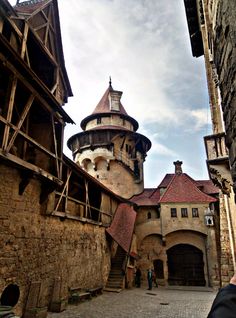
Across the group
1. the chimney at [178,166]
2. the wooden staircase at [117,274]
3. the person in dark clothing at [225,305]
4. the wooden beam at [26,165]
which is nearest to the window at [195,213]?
the chimney at [178,166]

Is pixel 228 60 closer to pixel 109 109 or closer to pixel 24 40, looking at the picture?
pixel 24 40

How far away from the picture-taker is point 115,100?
2867 cm

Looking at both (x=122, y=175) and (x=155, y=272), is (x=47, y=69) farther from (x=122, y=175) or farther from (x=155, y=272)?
(x=155, y=272)

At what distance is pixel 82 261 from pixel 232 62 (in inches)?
499

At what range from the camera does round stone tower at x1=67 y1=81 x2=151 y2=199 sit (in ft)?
83.5

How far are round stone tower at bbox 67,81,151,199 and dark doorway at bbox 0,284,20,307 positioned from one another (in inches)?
701

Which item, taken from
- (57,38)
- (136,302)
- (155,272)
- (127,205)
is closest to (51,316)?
(136,302)

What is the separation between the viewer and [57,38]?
1095 cm

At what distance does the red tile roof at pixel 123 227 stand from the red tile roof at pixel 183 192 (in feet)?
13.3

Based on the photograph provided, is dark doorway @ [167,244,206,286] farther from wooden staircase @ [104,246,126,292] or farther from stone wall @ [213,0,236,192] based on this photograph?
stone wall @ [213,0,236,192]

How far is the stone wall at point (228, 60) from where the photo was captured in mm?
2361

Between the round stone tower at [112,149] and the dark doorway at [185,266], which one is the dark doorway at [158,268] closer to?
the dark doorway at [185,266]

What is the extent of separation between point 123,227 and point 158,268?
20.6ft

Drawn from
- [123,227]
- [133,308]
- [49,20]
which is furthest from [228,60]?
[123,227]
